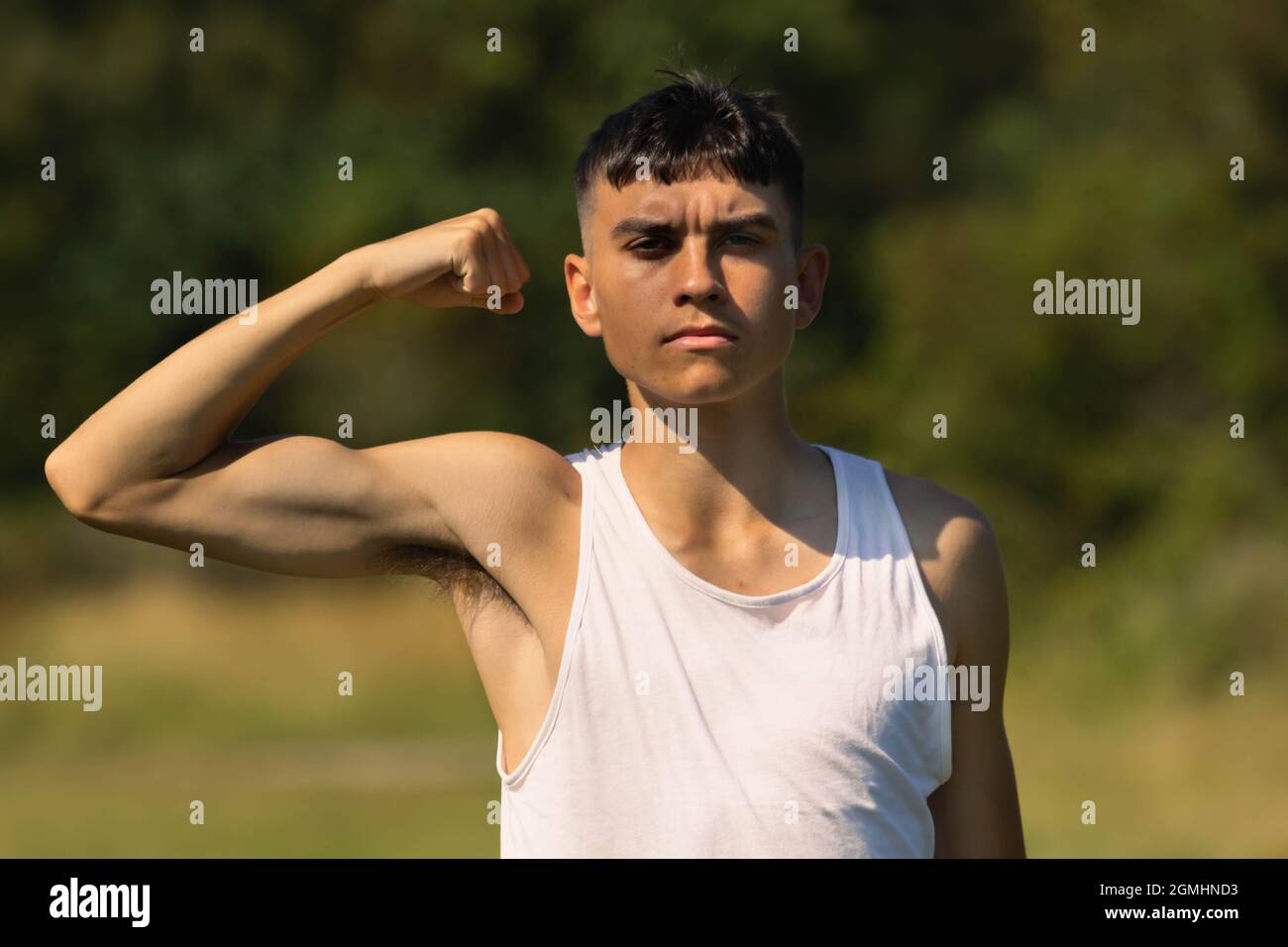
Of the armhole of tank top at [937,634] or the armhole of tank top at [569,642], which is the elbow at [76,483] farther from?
the armhole of tank top at [937,634]

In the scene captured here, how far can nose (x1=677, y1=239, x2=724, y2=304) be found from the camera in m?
3.41

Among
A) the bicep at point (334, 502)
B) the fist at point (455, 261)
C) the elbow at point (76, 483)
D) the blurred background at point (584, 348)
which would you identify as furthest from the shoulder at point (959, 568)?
the blurred background at point (584, 348)

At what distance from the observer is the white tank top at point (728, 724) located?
3.31 m

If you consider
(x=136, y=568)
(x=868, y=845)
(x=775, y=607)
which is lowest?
(x=868, y=845)

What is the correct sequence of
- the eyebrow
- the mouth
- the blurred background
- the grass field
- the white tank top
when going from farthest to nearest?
the blurred background
the grass field
the eyebrow
the mouth
the white tank top

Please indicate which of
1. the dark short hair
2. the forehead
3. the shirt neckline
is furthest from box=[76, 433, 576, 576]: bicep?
the dark short hair

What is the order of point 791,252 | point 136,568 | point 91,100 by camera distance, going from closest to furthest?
point 791,252 < point 136,568 < point 91,100

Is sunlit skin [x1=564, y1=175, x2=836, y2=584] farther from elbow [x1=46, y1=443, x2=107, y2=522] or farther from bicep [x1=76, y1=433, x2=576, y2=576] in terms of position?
elbow [x1=46, y1=443, x2=107, y2=522]

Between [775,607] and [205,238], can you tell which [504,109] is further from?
[775,607]

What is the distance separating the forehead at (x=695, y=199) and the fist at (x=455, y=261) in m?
0.23

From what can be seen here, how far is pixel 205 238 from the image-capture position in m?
29.4

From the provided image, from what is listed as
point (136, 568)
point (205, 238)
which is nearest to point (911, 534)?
point (136, 568)

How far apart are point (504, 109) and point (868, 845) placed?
29.1 m

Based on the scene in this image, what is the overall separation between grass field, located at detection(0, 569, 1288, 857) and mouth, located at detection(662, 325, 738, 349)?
955 centimetres
